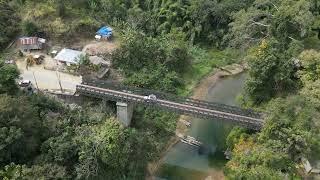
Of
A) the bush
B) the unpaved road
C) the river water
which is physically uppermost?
the bush

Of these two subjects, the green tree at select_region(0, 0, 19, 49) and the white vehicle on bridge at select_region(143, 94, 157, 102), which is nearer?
the white vehicle on bridge at select_region(143, 94, 157, 102)

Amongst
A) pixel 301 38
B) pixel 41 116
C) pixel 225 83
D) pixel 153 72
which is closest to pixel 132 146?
pixel 41 116

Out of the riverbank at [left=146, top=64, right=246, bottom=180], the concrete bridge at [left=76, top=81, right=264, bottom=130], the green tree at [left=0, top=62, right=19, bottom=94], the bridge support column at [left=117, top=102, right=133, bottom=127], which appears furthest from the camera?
the bridge support column at [left=117, top=102, right=133, bottom=127]

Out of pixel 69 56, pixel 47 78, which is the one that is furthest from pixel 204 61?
pixel 47 78

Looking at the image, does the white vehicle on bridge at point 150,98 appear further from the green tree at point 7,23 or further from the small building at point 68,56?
the green tree at point 7,23

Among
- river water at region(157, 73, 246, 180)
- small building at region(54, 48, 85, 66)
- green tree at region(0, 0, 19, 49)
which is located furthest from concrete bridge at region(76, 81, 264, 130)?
green tree at region(0, 0, 19, 49)

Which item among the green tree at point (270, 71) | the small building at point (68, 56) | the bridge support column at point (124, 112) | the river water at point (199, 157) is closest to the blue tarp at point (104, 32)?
the small building at point (68, 56)

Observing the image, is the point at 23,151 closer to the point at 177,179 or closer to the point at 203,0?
the point at 177,179

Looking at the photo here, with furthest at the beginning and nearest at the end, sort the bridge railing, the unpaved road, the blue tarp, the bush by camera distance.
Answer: the blue tarp, the bush, the unpaved road, the bridge railing

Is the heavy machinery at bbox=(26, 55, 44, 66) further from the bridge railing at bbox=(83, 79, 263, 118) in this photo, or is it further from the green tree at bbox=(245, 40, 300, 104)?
the green tree at bbox=(245, 40, 300, 104)
